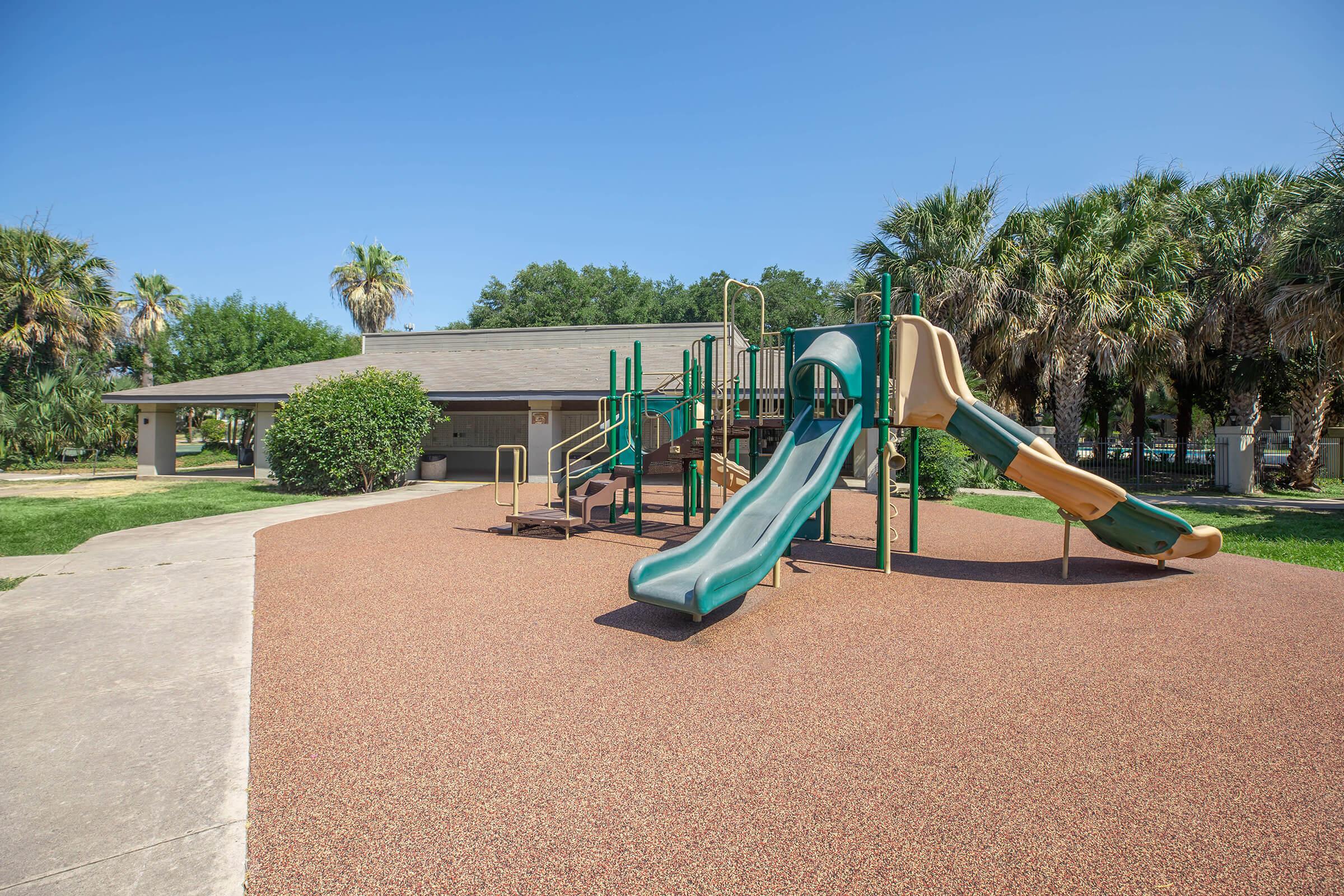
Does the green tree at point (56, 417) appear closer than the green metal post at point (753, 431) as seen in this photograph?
No

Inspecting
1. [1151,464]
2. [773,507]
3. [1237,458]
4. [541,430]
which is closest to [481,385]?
[541,430]

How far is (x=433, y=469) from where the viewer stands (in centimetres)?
2036

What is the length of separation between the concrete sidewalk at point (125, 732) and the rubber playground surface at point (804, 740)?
0.62ft

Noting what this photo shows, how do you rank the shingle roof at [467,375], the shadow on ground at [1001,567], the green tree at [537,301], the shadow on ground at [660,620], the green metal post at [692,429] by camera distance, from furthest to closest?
the green tree at [537,301]
the shingle roof at [467,375]
the green metal post at [692,429]
the shadow on ground at [1001,567]
the shadow on ground at [660,620]

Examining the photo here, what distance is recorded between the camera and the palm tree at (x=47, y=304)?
25781 mm

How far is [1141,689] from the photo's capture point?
4.27 m

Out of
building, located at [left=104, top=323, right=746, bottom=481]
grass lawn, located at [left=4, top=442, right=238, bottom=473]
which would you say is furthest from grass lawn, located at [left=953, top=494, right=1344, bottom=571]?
grass lawn, located at [left=4, top=442, right=238, bottom=473]

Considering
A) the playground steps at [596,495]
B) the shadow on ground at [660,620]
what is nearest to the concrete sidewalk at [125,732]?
the shadow on ground at [660,620]

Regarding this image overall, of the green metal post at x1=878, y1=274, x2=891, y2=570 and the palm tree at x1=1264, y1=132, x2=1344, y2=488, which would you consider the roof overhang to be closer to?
the green metal post at x1=878, y1=274, x2=891, y2=570

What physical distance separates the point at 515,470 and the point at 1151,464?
20.8 m

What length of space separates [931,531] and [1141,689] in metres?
6.52

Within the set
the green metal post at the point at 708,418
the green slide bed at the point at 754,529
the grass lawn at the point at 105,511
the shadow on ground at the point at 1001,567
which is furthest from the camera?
the grass lawn at the point at 105,511

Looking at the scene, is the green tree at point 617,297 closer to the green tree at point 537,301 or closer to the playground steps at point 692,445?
the green tree at point 537,301

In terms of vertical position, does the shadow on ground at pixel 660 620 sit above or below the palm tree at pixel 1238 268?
below
